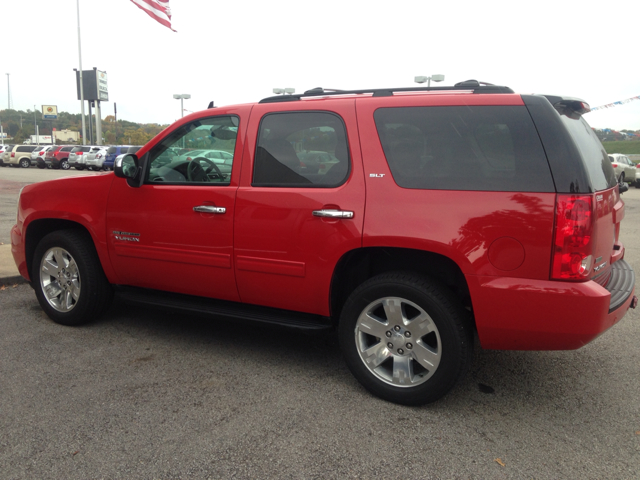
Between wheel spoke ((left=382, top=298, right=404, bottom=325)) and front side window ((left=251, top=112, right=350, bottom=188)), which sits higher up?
front side window ((left=251, top=112, right=350, bottom=188))

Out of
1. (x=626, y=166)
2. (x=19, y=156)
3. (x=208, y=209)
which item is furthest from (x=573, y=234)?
(x=19, y=156)

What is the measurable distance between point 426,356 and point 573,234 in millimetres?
1071

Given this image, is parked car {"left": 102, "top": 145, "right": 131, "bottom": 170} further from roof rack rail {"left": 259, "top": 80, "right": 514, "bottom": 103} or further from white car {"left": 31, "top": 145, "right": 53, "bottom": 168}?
roof rack rail {"left": 259, "top": 80, "right": 514, "bottom": 103}

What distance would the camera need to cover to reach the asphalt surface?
2.68 m

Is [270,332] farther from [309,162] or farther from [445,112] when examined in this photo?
[445,112]

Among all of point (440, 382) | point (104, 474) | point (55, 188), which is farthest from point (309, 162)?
point (55, 188)

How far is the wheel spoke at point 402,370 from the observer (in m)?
3.31

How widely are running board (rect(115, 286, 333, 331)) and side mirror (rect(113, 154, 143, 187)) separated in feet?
2.94

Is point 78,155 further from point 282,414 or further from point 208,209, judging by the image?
point 282,414

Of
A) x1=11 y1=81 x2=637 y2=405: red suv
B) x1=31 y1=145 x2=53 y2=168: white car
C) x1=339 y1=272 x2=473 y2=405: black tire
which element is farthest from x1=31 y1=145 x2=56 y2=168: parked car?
x1=339 y1=272 x2=473 y2=405: black tire

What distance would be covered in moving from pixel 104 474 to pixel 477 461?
1.82m

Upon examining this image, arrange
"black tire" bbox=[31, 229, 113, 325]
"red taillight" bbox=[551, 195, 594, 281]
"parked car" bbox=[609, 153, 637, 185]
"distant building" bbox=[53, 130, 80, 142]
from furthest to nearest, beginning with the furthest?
1. "distant building" bbox=[53, 130, 80, 142]
2. "parked car" bbox=[609, 153, 637, 185]
3. "black tire" bbox=[31, 229, 113, 325]
4. "red taillight" bbox=[551, 195, 594, 281]

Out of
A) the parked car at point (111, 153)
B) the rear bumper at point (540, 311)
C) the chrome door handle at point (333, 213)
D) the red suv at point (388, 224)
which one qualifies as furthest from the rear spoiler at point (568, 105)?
the parked car at point (111, 153)

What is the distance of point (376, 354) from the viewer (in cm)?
340
